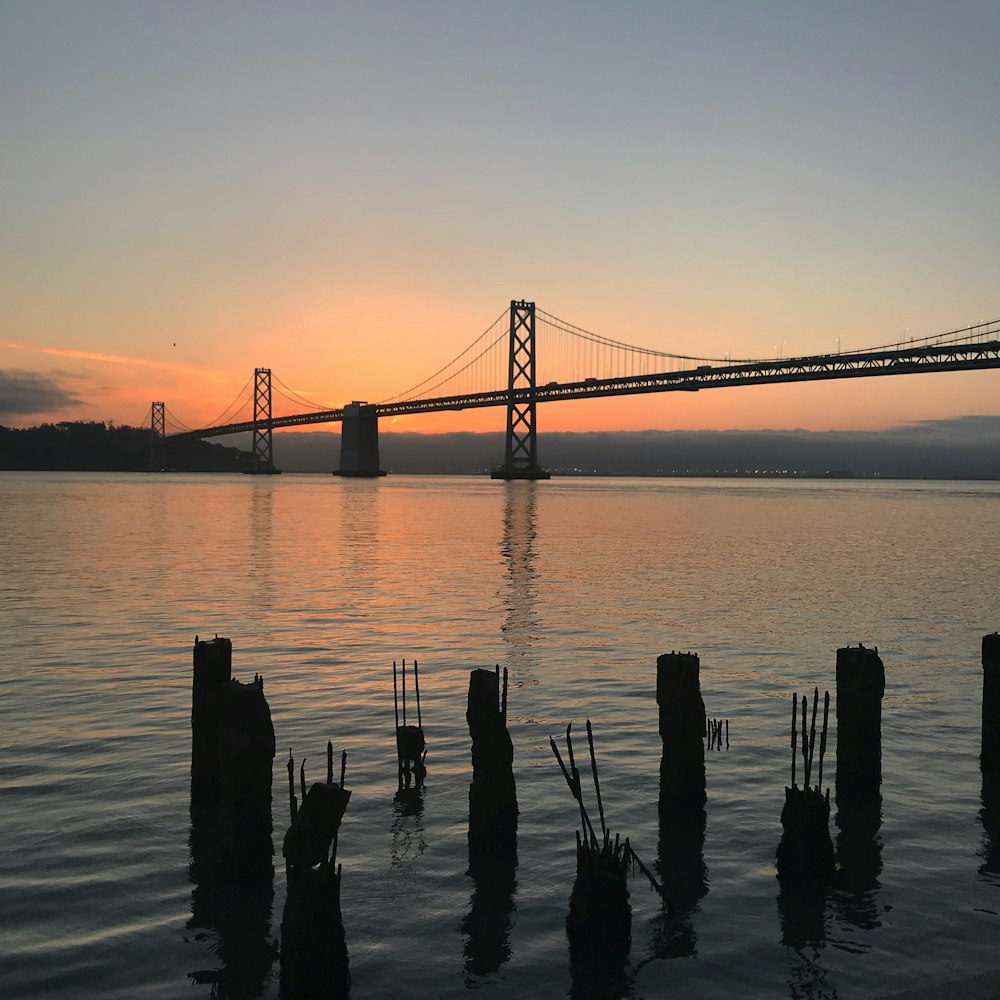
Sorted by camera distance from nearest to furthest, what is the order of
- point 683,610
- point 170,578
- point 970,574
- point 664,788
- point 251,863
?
1. point 251,863
2. point 664,788
3. point 683,610
4. point 170,578
5. point 970,574

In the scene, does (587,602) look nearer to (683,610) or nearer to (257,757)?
(683,610)

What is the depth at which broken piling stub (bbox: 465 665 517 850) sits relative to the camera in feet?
18.2

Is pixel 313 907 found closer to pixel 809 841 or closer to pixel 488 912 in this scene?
pixel 488 912

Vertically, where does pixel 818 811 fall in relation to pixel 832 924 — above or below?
above

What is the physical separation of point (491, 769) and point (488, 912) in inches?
31.8

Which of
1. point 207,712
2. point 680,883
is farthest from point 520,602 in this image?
point 680,883

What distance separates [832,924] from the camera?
4926 mm

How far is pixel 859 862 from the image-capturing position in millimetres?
5684

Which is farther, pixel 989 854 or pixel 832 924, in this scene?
pixel 989 854

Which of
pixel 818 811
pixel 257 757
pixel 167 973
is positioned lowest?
pixel 167 973

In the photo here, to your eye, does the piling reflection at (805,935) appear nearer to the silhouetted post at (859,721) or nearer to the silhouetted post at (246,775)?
the silhouetted post at (859,721)

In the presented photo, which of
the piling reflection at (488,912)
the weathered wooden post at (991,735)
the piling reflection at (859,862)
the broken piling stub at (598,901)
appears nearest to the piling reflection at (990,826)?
the weathered wooden post at (991,735)

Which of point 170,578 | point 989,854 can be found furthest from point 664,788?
point 170,578

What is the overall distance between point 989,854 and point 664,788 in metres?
1.83
